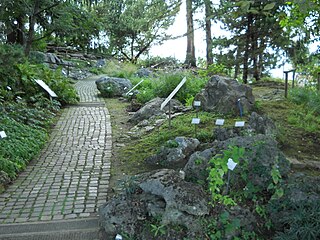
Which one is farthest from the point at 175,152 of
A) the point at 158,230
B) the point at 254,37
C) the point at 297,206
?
the point at 254,37

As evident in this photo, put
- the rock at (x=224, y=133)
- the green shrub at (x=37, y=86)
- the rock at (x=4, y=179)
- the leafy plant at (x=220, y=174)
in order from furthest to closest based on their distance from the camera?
the green shrub at (x=37, y=86) < the rock at (x=224, y=133) < the rock at (x=4, y=179) < the leafy plant at (x=220, y=174)

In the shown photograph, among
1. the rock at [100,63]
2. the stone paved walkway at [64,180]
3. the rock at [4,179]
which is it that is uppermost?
the rock at [100,63]

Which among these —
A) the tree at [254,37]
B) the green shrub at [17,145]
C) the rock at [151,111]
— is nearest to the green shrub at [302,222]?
the green shrub at [17,145]

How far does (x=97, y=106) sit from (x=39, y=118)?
2842 mm

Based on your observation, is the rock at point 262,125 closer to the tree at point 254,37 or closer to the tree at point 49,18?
the tree at point 254,37

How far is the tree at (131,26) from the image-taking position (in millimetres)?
24062

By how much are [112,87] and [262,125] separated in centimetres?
870

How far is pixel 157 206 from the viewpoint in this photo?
3312mm

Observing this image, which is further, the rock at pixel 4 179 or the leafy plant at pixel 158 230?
the rock at pixel 4 179

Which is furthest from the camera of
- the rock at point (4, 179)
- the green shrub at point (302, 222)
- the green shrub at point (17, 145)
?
the green shrub at point (17, 145)

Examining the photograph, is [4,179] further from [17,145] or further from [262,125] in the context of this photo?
[262,125]

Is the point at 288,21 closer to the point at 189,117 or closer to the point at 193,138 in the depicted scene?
the point at 189,117

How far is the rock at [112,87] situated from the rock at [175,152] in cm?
812

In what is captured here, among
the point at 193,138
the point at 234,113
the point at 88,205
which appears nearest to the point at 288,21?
the point at 234,113
